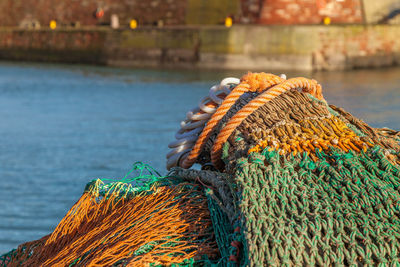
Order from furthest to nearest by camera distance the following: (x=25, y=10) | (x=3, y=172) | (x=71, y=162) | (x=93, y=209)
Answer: (x=25, y=10) → (x=71, y=162) → (x=3, y=172) → (x=93, y=209)

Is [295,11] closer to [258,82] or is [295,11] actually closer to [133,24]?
[133,24]

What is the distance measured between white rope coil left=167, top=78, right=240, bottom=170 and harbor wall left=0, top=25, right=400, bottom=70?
2139 cm

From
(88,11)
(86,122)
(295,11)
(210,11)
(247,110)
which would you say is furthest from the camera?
(88,11)

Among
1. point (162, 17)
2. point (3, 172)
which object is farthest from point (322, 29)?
point (3, 172)

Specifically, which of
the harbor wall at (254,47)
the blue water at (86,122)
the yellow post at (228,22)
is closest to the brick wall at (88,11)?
the harbor wall at (254,47)

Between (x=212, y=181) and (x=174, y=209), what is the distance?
0.18 meters

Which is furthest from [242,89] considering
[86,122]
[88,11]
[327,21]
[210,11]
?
[88,11]

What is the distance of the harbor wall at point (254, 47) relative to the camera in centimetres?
2402

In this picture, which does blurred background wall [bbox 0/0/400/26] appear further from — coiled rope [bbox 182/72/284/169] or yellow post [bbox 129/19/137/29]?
coiled rope [bbox 182/72/284/169]

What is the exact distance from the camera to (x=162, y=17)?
28188mm

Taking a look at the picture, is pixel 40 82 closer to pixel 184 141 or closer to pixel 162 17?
pixel 162 17

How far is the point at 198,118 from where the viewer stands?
9.34 feet

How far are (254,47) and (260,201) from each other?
894 inches

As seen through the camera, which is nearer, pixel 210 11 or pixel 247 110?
pixel 247 110
